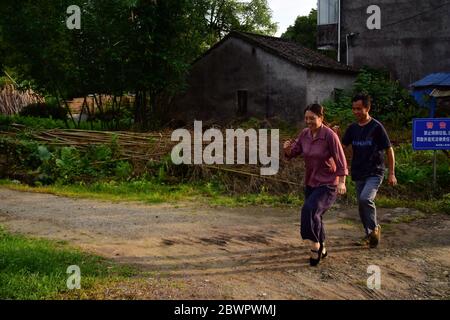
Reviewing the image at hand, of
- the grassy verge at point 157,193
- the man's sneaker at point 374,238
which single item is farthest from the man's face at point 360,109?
the grassy verge at point 157,193

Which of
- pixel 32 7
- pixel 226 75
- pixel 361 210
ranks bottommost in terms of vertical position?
pixel 361 210

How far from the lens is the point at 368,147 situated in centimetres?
608

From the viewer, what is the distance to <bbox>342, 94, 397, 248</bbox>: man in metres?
6.05

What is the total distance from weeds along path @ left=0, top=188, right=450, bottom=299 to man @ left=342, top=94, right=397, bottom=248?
568 mm

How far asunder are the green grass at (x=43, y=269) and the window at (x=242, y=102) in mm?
16169

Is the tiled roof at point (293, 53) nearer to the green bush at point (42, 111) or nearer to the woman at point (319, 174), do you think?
the green bush at point (42, 111)

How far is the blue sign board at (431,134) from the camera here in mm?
9438

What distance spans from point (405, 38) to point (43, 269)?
71.2 ft

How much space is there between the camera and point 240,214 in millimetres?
8586

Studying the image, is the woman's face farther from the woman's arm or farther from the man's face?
the man's face

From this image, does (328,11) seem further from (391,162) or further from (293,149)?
(293,149)
